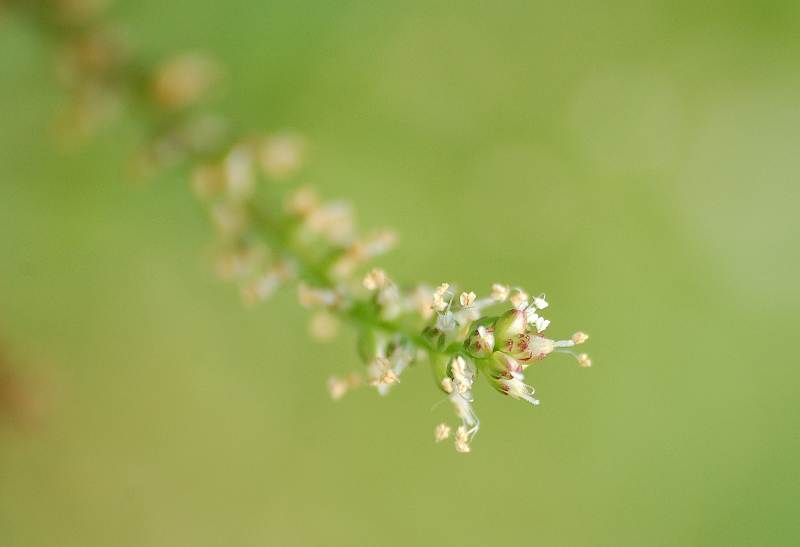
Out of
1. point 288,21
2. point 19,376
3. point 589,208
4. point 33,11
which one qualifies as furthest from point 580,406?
point 33,11

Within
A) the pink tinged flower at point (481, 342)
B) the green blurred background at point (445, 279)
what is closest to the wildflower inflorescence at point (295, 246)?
the pink tinged flower at point (481, 342)

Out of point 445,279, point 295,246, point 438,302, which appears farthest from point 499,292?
point 445,279

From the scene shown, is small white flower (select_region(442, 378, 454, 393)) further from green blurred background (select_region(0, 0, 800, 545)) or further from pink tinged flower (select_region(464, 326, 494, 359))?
green blurred background (select_region(0, 0, 800, 545))

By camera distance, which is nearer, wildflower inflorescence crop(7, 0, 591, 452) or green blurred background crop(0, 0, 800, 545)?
wildflower inflorescence crop(7, 0, 591, 452)

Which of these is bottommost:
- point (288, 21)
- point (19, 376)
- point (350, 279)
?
point (19, 376)

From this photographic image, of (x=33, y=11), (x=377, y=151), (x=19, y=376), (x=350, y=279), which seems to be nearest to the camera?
(x=350, y=279)

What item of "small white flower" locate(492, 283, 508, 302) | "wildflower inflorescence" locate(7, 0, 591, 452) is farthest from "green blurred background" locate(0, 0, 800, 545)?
"small white flower" locate(492, 283, 508, 302)

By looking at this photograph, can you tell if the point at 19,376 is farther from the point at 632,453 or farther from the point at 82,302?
the point at 632,453

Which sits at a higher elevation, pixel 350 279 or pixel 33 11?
pixel 33 11

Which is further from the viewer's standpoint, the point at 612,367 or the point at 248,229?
the point at 612,367
